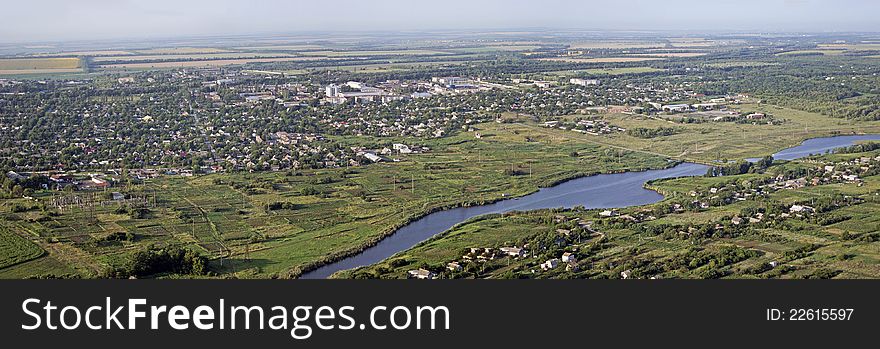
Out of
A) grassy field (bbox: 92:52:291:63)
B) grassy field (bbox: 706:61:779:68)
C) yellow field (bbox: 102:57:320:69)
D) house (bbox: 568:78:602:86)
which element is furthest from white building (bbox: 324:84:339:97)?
grassy field (bbox: 92:52:291:63)

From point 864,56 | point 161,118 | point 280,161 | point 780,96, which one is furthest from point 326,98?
point 864,56

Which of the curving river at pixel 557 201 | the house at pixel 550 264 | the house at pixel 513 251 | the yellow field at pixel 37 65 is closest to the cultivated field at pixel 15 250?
the curving river at pixel 557 201

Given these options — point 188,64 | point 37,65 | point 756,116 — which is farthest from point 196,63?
point 756,116

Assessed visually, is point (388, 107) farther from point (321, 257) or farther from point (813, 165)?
point (321, 257)

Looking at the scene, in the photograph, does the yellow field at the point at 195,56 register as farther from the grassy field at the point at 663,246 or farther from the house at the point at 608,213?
the house at the point at 608,213

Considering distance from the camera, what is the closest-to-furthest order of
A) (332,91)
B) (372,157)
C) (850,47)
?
(372,157), (332,91), (850,47)

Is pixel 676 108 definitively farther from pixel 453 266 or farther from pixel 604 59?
pixel 604 59
